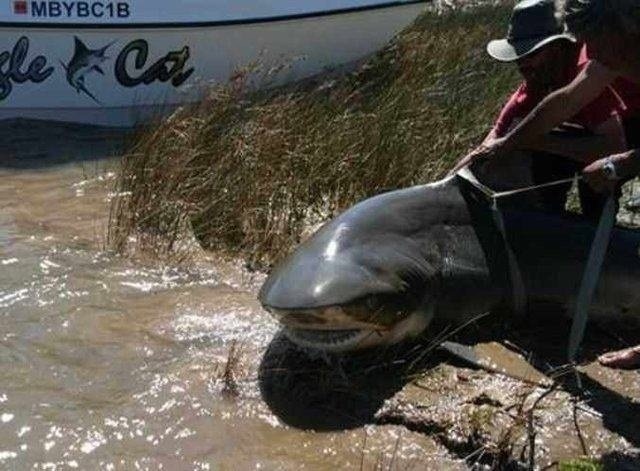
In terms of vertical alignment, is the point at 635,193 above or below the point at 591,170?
below

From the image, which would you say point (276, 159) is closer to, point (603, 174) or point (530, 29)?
point (530, 29)

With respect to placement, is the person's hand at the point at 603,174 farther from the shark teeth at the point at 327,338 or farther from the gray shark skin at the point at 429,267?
the shark teeth at the point at 327,338

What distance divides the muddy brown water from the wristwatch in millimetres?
819

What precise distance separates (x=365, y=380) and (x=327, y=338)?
240 mm

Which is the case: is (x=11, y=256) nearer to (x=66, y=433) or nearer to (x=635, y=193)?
(x=66, y=433)

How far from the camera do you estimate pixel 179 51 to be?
33.1 ft

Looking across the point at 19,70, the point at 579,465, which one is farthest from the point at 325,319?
the point at 19,70

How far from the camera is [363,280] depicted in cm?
430

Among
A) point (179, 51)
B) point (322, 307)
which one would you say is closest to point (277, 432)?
point (322, 307)

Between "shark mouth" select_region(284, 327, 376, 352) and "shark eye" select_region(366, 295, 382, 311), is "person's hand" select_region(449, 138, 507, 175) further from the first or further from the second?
"shark mouth" select_region(284, 327, 376, 352)

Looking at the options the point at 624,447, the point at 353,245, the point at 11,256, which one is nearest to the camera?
the point at 624,447

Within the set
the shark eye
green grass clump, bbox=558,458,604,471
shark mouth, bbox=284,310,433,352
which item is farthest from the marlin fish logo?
green grass clump, bbox=558,458,604,471

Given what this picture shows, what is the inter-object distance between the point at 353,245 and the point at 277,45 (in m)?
6.18

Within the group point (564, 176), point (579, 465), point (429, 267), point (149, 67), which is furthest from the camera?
point (149, 67)
